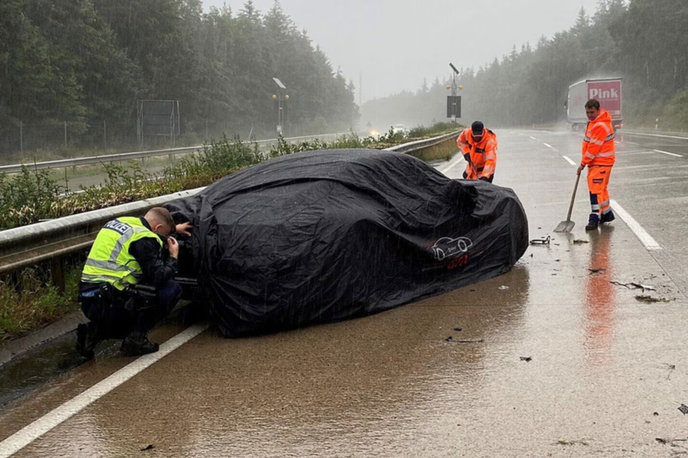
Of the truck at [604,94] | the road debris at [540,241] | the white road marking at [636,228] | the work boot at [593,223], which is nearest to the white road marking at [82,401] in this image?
the road debris at [540,241]

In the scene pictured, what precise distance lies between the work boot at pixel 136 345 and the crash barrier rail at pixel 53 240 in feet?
3.45

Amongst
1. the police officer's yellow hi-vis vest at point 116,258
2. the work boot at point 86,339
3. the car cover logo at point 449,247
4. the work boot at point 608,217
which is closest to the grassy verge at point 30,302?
the work boot at point 86,339

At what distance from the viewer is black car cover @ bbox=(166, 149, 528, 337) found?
571 cm

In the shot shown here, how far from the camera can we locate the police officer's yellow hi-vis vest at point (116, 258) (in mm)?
5211

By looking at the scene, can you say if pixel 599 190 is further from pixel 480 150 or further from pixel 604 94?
pixel 604 94

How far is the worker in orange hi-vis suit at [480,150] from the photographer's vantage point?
35.5 feet

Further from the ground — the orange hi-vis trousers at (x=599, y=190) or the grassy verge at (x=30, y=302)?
the orange hi-vis trousers at (x=599, y=190)

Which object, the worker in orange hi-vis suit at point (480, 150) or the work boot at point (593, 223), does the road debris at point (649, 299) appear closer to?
the work boot at point (593, 223)

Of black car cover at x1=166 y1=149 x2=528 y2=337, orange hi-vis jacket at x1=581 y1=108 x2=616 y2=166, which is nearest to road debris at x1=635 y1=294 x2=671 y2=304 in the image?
black car cover at x1=166 y1=149 x2=528 y2=337

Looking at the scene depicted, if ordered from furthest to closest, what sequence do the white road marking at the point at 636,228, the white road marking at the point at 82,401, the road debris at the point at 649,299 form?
the white road marking at the point at 636,228 < the road debris at the point at 649,299 < the white road marking at the point at 82,401

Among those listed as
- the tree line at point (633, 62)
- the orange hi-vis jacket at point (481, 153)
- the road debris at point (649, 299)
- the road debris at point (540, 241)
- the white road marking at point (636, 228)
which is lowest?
the road debris at point (649, 299)

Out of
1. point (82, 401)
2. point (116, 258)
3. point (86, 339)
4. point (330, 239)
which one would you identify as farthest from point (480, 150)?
point (82, 401)

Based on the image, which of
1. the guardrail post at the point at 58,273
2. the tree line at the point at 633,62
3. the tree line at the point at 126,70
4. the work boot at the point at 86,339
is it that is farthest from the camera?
the tree line at the point at 633,62

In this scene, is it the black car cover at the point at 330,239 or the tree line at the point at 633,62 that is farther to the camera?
the tree line at the point at 633,62
